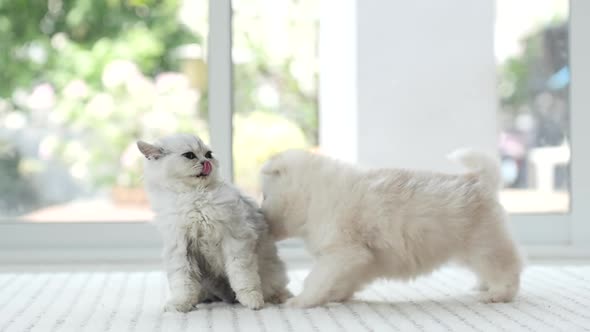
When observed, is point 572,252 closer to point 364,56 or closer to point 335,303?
point 364,56

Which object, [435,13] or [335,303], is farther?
[435,13]

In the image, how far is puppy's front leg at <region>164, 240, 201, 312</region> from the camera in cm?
161

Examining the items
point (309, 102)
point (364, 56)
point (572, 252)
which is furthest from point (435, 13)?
point (572, 252)

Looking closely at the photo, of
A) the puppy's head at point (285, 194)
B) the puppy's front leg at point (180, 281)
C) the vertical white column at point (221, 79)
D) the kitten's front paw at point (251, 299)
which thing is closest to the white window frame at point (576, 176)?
the vertical white column at point (221, 79)

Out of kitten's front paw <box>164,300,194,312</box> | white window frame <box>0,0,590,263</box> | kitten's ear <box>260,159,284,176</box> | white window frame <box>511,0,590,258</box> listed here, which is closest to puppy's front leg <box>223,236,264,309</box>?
kitten's front paw <box>164,300,194,312</box>

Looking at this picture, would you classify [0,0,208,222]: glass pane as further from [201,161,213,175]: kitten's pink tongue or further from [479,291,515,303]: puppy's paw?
[479,291,515,303]: puppy's paw

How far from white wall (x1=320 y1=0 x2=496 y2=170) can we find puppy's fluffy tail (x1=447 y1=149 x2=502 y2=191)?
0.94m

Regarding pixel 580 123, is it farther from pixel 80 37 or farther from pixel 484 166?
pixel 80 37

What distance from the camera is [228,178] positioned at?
2527mm

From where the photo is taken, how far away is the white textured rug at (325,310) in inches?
58.1

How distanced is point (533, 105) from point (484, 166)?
1.10 metres

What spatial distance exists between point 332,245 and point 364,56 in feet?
4.03

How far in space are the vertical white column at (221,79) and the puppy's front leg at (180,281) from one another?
0.91 m

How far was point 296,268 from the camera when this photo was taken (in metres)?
2.44
